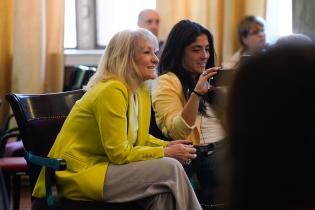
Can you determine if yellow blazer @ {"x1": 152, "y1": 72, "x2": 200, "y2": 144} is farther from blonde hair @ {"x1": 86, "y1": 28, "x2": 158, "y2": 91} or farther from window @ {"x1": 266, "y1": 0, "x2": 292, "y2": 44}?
window @ {"x1": 266, "y1": 0, "x2": 292, "y2": 44}

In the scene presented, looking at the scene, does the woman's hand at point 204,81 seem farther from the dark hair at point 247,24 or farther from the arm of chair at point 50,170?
the dark hair at point 247,24

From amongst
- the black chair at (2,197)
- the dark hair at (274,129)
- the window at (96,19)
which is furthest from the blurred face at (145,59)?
the window at (96,19)

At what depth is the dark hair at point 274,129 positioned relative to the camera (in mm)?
605

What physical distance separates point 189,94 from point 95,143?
56cm

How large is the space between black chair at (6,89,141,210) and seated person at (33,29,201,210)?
3 cm

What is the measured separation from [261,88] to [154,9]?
366 cm

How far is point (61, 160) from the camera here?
1.91m

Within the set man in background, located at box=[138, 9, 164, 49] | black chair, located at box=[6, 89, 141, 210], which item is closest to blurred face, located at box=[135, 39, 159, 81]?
black chair, located at box=[6, 89, 141, 210]

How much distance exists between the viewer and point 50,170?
1.95 m

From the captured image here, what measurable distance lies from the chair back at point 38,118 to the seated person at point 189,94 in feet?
1.29

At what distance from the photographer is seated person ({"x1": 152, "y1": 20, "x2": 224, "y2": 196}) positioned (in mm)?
2252

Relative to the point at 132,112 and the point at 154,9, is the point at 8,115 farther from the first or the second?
the point at 132,112

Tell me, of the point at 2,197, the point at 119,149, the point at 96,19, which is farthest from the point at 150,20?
the point at 2,197

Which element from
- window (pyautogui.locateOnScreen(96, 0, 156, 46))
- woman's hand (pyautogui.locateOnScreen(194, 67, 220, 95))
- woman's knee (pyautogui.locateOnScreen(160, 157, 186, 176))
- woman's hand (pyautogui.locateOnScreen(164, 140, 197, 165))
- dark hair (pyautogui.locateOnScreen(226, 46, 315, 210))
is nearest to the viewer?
dark hair (pyautogui.locateOnScreen(226, 46, 315, 210))
